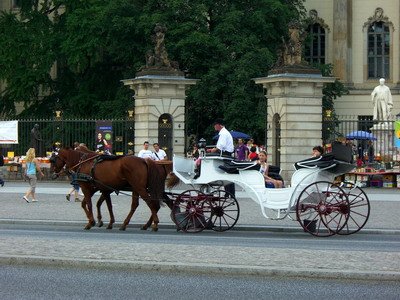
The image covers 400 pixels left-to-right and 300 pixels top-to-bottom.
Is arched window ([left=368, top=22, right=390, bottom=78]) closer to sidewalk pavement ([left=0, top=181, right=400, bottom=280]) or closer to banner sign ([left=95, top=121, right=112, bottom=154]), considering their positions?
banner sign ([left=95, top=121, right=112, bottom=154])

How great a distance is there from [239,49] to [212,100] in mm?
2536

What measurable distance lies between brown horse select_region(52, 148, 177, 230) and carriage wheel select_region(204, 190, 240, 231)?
39.1 inches

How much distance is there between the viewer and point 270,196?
22.3m

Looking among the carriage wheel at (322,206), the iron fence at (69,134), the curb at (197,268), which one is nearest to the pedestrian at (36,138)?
the iron fence at (69,134)

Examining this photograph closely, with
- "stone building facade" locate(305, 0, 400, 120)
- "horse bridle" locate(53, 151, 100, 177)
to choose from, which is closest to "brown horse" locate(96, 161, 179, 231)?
"horse bridle" locate(53, 151, 100, 177)

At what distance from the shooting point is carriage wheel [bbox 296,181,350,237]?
853 inches

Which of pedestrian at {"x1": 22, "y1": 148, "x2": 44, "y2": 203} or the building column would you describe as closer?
pedestrian at {"x1": 22, "y1": 148, "x2": 44, "y2": 203}

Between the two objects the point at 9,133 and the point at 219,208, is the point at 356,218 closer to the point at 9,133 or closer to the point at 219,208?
the point at 219,208

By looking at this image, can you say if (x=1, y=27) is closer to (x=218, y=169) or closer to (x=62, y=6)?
(x=62, y=6)

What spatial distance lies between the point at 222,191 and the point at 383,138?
22828 millimetres

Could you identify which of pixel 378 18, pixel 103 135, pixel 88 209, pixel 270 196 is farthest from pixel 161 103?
pixel 378 18

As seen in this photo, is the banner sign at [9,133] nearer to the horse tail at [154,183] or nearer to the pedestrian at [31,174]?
the pedestrian at [31,174]

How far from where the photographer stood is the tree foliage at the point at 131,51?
Answer: 5266 centimetres

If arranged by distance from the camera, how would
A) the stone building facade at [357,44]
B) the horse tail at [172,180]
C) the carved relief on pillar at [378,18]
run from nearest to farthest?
the horse tail at [172,180]
the stone building facade at [357,44]
the carved relief on pillar at [378,18]
